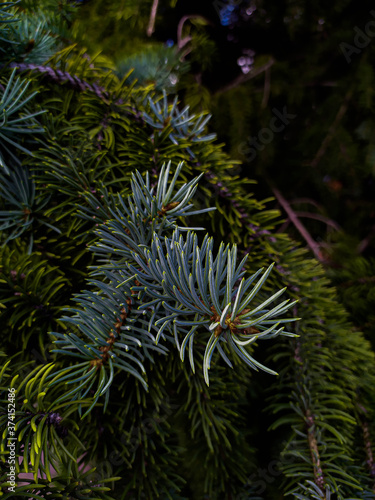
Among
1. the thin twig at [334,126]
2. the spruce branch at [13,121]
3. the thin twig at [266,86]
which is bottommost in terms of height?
the spruce branch at [13,121]

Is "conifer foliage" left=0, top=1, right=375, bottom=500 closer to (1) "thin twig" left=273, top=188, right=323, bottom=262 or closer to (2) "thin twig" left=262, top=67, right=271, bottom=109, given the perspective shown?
(1) "thin twig" left=273, top=188, right=323, bottom=262

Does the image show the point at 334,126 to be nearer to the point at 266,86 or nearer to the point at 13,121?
the point at 266,86

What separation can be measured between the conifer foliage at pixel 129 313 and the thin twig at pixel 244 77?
1.65 feet

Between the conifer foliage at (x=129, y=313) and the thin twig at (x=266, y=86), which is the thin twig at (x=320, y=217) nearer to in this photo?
the thin twig at (x=266, y=86)

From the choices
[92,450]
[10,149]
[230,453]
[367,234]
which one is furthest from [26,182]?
[367,234]

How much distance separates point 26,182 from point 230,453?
389 millimetres

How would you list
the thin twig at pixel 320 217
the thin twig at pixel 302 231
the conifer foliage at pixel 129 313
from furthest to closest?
1. the thin twig at pixel 320 217
2. the thin twig at pixel 302 231
3. the conifer foliage at pixel 129 313

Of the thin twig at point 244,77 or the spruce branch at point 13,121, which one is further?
the thin twig at point 244,77

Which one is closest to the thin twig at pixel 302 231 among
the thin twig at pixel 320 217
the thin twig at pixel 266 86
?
the thin twig at pixel 320 217

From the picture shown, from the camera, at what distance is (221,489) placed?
397 millimetres

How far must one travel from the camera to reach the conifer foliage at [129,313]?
0.28 meters

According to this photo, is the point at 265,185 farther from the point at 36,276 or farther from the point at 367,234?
the point at 36,276

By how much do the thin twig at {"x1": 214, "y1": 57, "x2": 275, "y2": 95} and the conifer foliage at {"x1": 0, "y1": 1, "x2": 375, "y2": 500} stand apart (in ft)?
1.65

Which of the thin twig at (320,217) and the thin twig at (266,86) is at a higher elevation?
the thin twig at (266,86)
